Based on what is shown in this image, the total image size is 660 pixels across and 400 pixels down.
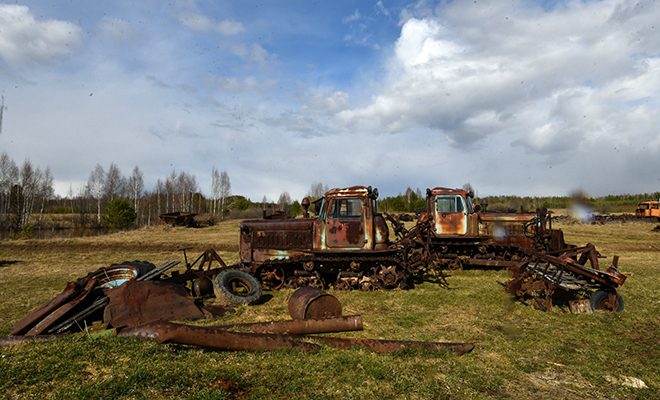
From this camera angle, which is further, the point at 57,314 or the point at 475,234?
the point at 475,234

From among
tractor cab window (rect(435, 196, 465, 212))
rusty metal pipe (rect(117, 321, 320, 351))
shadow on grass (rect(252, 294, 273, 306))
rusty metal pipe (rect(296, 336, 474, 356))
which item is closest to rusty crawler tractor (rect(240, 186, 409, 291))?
shadow on grass (rect(252, 294, 273, 306))

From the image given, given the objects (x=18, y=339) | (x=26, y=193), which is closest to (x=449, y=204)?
(x=18, y=339)

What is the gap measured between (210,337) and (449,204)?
1027 centimetres

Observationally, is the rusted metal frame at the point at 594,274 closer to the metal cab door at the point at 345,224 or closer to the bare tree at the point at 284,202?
the metal cab door at the point at 345,224

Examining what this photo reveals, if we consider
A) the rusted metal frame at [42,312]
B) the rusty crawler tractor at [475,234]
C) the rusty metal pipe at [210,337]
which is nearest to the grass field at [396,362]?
the rusty metal pipe at [210,337]

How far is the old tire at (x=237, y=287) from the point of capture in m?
7.67

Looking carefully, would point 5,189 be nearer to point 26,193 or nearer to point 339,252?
point 26,193

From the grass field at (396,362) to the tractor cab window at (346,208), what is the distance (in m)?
2.32

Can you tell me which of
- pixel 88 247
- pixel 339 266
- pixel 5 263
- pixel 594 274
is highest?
pixel 594 274

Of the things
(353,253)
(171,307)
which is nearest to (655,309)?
(353,253)

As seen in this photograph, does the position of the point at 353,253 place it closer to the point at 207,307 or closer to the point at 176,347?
the point at 207,307

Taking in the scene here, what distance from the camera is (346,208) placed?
9266 millimetres

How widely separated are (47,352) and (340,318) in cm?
382

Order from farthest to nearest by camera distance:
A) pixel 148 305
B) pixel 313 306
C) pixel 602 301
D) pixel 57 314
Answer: pixel 602 301, pixel 148 305, pixel 313 306, pixel 57 314
